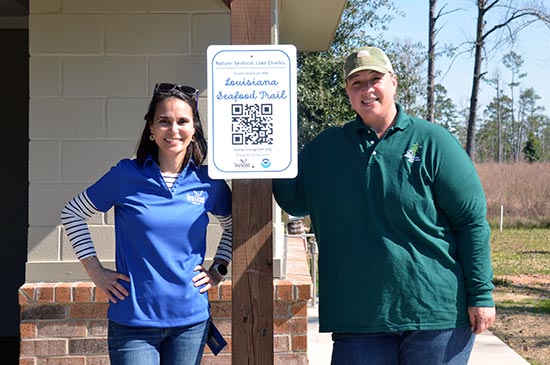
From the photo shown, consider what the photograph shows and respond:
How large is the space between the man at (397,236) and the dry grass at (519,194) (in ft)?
67.8

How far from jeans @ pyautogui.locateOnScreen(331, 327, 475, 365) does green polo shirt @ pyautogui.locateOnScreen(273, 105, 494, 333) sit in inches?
1.7

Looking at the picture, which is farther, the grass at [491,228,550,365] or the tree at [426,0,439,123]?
the tree at [426,0,439,123]

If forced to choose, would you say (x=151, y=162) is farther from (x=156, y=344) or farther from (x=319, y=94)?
(x=319, y=94)

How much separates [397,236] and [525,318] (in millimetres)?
6933

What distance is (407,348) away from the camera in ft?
9.62

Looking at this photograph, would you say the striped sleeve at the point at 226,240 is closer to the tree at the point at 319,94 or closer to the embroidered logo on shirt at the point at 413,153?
the embroidered logo on shirt at the point at 413,153

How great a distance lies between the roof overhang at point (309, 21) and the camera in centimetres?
664

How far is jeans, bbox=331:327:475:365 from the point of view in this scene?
2.92 meters

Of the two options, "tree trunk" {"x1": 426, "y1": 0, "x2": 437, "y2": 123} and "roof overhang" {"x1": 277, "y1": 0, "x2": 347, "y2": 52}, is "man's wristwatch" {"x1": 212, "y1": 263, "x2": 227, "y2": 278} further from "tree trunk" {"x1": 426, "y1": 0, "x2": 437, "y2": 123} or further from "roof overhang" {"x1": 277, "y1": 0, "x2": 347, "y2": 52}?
"tree trunk" {"x1": 426, "y1": 0, "x2": 437, "y2": 123}

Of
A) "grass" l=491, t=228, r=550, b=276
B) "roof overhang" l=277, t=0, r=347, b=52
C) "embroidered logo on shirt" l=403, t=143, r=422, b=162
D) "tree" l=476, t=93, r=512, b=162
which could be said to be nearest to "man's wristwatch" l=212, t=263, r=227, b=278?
"embroidered logo on shirt" l=403, t=143, r=422, b=162

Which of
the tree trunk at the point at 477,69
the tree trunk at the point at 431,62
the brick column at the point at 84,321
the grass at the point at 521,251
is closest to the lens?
the brick column at the point at 84,321

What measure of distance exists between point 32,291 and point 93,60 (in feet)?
4.64

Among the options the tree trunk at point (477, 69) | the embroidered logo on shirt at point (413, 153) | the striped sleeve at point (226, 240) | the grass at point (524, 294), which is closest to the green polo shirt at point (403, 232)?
the embroidered logo on shirt at point (413, 153)

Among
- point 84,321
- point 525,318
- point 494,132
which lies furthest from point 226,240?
point 494,132
